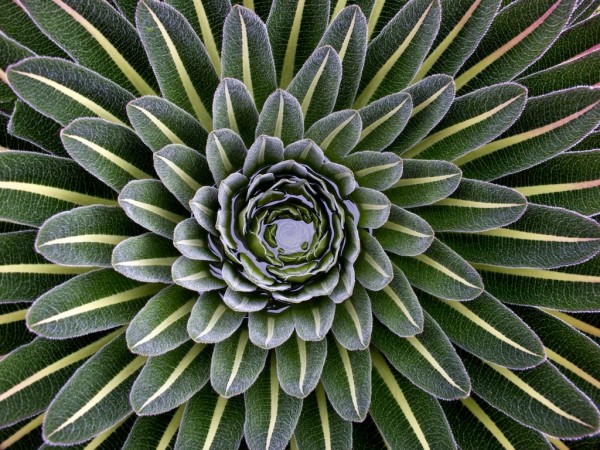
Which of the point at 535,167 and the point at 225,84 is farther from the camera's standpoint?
the point at 535,167

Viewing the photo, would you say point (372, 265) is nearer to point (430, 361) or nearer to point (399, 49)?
point (430, 361)

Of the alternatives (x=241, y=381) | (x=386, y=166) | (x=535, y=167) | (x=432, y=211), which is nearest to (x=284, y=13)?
(x=386, y=166)

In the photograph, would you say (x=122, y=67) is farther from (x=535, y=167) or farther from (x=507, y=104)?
(x=535, y=167)

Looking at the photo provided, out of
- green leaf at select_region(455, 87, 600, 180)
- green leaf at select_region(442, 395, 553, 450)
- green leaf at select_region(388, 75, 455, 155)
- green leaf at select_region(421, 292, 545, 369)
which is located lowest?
green leaf at select_region(442, 395, 553, 450)

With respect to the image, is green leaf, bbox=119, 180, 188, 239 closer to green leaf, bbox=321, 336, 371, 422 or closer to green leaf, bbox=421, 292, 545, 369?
green leaf, bbox=321, 336, 371, 422

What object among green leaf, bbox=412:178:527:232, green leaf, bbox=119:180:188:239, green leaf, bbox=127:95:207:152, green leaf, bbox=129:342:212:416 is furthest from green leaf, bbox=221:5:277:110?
green leaf, bbox=129:342:212:416

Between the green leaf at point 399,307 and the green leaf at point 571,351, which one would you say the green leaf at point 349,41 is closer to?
the green leaf at point 399,307

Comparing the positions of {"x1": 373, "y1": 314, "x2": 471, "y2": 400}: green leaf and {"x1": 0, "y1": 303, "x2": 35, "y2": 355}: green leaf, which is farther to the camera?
{"x1": 0, "y1": 303, "x2": 35, "y2": 355}: green leaf
